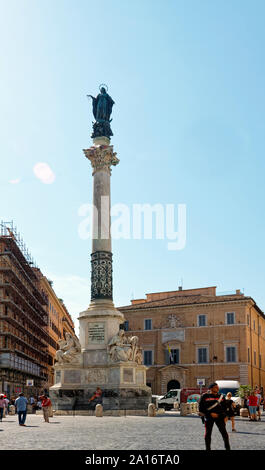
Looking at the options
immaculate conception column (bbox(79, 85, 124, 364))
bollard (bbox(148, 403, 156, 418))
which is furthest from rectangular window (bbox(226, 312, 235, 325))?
bollard (bbox(148, 403, 156, 418))

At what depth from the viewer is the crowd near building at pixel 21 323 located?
172 feet

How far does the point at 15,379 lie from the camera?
54156mm

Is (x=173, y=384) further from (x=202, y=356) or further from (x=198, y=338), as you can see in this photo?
(x=198, y=338)

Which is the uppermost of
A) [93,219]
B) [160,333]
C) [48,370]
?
[93,219]

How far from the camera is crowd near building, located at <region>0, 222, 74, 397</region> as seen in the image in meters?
52.3

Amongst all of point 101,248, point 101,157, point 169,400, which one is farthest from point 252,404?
point 169,400

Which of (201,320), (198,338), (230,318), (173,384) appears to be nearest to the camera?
(230,318)

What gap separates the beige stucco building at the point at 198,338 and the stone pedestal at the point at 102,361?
2815 centimetres

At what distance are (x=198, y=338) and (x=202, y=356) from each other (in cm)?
194

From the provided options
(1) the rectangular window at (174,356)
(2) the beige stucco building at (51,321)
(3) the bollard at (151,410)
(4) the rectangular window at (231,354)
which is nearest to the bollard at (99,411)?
(3) the bollard at (151,410)

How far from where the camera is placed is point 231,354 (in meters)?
57.8
